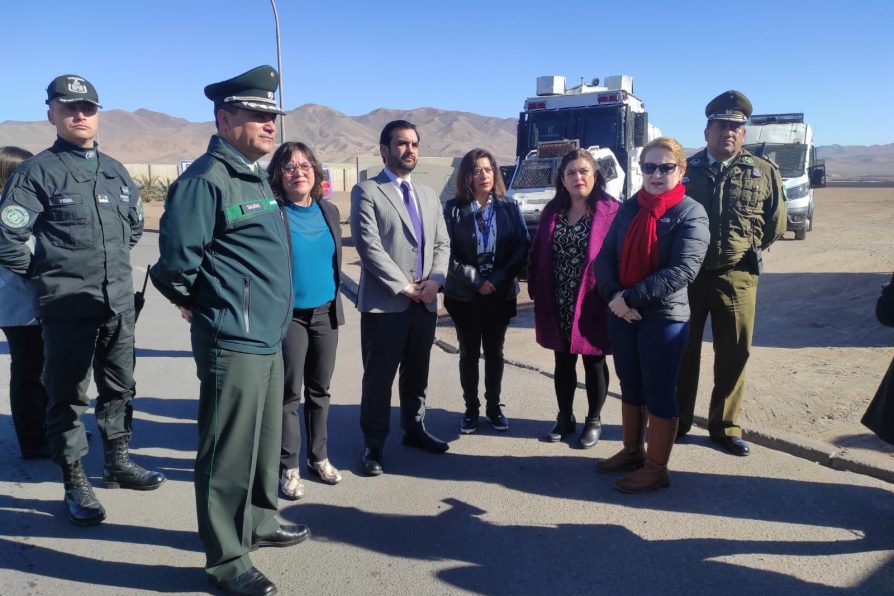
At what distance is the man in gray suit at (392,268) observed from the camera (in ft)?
13.5

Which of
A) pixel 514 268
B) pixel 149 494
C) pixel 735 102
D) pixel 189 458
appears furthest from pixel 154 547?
pixel 735 102

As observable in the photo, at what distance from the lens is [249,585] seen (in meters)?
2.92

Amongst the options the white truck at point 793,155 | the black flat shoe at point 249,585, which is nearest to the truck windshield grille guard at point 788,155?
the white truck at point 793,155

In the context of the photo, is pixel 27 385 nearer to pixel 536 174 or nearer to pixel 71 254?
pixel 71 254

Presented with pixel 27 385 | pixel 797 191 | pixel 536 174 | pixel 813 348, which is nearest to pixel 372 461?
pixel 27 385

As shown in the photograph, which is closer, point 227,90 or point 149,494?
point 227,90

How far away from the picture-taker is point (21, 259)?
3.64 metres

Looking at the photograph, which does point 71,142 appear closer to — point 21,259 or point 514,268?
point 21,259

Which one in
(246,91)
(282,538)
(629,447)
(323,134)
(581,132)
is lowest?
(282,538)

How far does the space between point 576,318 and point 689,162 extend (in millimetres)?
1305

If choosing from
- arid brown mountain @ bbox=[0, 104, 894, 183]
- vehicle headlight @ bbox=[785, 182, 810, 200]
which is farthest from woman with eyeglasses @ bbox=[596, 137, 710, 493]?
arid brown mountain @ bbox=[0, 104, 894, 183]

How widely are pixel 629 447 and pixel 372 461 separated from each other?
1621 millimetres

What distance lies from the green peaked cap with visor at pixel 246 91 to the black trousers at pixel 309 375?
1402mm

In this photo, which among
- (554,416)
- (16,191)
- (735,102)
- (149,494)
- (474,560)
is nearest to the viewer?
(474,560)
